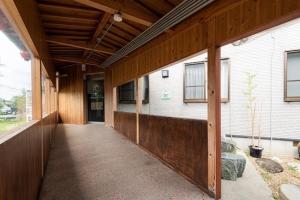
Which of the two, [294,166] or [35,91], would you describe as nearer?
[35,91]

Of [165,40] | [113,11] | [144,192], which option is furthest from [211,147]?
[113,11]

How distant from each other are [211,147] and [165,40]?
220cm

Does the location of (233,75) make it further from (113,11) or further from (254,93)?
(113,11)

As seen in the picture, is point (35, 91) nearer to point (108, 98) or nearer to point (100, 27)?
point (100, 27)

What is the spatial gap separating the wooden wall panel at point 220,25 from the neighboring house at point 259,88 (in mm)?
1401

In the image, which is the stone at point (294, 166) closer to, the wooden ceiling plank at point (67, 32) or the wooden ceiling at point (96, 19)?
the wooden ceiling at point (96, 19)

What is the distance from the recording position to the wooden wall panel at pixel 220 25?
66.2 inches

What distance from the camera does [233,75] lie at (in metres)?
4.93

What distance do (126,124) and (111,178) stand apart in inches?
123

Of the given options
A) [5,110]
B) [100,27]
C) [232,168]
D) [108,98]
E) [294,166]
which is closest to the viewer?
[5,110]

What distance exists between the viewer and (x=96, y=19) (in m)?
3.75

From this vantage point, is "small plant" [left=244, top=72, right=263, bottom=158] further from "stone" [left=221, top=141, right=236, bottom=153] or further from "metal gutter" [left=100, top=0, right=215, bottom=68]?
"metal gutter" [left=100, top=0, right=215, bottom=68]

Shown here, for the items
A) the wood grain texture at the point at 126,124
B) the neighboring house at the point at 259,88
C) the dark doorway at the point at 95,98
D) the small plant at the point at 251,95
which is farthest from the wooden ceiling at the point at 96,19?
the dark doorway at the point at 95,98

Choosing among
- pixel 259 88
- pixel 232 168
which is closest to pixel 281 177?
pixel 232 168
